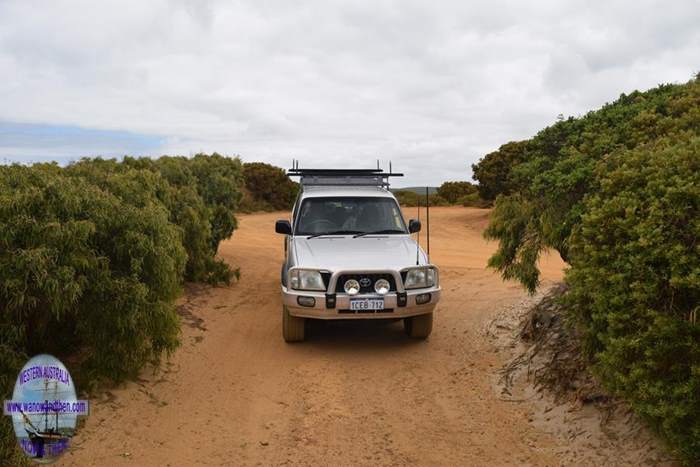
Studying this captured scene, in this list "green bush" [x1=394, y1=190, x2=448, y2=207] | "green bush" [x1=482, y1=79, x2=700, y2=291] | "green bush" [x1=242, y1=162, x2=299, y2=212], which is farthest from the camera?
"green bush" [x1=394, y1=190, x2=448, y2=207]

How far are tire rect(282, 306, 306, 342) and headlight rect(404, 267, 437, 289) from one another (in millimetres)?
1415

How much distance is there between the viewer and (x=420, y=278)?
23.4 feet

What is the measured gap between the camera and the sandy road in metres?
4.86

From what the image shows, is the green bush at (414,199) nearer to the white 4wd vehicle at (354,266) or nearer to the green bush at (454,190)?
the green bush at (454,190)

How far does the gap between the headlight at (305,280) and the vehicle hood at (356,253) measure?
0.08 metres

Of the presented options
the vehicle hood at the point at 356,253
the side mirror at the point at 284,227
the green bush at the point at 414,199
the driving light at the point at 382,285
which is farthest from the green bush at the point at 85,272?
the green bush at the point at 414,199

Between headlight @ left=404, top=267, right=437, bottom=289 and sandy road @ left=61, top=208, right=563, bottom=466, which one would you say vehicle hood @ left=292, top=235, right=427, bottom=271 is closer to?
headlight @ left=404, top=267, right=437, bottom=289

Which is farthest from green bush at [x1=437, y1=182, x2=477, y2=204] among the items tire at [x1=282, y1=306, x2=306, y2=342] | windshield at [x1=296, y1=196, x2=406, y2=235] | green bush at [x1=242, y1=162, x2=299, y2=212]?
tire at [x1=282, y1=306, x2=306, y2=342]

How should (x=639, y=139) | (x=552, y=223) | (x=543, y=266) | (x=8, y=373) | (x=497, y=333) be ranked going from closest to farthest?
(x=8, y=373) < (x=639, y=139) < (x=552, y=223) < (x=497, y=333) < (x=543, y=266)

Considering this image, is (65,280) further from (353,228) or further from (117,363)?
(353,228)

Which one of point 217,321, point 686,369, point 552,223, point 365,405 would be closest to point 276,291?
point 217,321

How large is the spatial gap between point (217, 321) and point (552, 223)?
16.8 feet

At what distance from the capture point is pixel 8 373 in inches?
177

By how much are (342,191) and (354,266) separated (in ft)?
7.42
